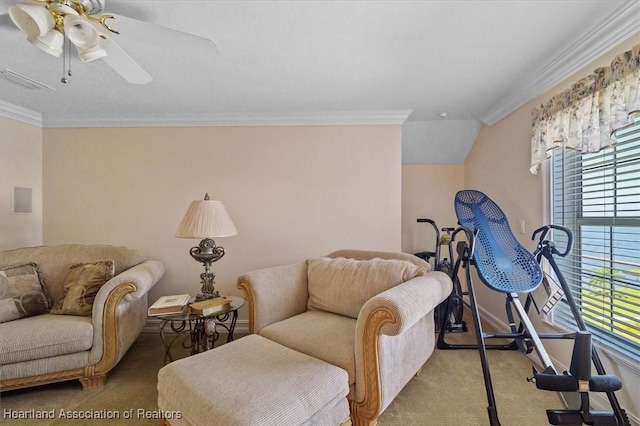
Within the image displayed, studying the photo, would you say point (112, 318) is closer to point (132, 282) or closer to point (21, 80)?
point (132, 282)

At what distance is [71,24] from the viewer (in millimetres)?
1106

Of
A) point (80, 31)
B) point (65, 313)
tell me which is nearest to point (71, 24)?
point (80, 31)

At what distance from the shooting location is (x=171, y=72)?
2.02 metres

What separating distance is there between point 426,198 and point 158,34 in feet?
10.8

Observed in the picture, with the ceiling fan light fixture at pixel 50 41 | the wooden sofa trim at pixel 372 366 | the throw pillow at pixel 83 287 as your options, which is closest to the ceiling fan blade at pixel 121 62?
the ceiling fan light fixture at pixel 50 41

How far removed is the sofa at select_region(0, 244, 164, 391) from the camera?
5.86 ft

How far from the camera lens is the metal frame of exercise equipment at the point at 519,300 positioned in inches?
53.6

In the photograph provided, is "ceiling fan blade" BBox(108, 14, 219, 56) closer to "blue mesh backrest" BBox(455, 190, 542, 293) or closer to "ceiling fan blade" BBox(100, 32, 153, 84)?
"ceiling fan blade" BBox(100, 32, 153, 84)

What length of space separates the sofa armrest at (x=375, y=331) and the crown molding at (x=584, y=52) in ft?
5.97

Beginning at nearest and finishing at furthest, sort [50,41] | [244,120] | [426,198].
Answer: [50,41] → [244,120] → [426,198]

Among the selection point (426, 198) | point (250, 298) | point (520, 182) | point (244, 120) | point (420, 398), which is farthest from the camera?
point (426, 198)

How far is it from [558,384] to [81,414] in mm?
2704

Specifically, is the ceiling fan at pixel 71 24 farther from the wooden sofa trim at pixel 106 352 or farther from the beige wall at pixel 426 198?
the beige wall at pixel 426 198

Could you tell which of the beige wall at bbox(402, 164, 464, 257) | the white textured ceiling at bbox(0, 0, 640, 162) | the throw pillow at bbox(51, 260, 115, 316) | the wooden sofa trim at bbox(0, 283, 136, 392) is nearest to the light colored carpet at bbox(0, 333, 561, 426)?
the wooden sofa trim at bbox(0, 283, 136, 392)
